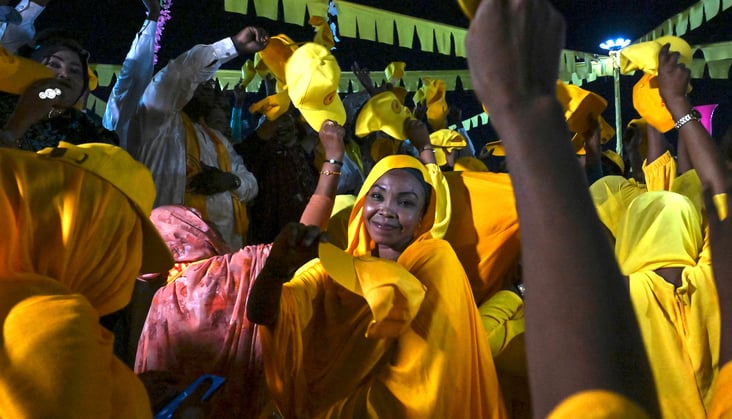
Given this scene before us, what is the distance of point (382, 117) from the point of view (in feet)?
11.2

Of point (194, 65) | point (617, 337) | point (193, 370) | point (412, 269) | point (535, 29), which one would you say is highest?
point (194, 65)

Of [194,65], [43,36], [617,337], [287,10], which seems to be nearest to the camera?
[617,337]

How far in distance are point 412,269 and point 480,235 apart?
613mm

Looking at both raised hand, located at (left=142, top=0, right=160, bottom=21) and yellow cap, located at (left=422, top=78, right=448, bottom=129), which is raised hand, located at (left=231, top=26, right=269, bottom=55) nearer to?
raised hand, located at (left=142, top=0, right=160, bottom=21)

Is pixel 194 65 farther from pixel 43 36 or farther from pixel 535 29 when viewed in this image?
pixel 535 29

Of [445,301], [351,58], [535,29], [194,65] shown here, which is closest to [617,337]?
[535,29]

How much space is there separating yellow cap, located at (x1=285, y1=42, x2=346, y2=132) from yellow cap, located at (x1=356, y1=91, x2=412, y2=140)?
0.79 ft

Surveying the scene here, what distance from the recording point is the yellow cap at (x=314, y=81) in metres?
2.98

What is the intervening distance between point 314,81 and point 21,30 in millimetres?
1356

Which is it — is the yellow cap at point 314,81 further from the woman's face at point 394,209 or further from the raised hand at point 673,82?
the raised hand at point 673,82

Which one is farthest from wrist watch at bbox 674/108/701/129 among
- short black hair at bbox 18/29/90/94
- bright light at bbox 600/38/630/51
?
bright light at bbox 600/38/630/51

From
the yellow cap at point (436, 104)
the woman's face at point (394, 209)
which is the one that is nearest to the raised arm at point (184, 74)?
the woman's face at point (394, 209)

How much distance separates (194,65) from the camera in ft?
11.7

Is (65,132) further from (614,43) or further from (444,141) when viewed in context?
(614,43)
